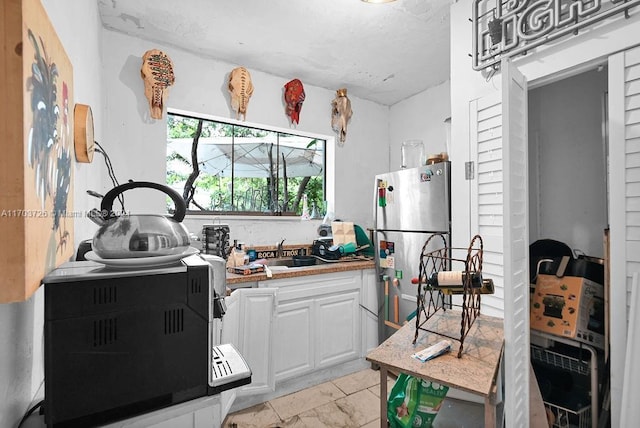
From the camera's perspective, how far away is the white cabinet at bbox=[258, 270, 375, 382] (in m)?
2.29

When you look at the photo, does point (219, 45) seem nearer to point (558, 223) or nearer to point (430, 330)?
point (430, 330)

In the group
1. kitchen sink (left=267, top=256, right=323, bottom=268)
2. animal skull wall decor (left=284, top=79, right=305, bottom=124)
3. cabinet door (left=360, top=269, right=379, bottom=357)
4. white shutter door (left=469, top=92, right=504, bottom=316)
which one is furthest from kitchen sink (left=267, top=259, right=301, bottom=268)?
white shutter door (left=469, top=92, right=504, bottom=316)

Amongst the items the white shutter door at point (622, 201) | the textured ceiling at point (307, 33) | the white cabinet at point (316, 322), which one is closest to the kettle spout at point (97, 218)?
the white cabinet at point (316, 322)

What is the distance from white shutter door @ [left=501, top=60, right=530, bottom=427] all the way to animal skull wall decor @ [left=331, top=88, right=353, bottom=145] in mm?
2017

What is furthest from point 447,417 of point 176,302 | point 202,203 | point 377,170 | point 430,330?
point 377,170

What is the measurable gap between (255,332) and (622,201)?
6.69 feet

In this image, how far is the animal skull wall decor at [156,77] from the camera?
227cm

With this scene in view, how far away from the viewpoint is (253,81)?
9.22 feet

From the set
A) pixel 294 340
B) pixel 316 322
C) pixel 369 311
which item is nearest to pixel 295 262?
pixel 316 322

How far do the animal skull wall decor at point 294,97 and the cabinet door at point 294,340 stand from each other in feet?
5.63

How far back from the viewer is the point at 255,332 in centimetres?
211

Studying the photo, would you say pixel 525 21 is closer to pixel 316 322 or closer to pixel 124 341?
pixel 124 341

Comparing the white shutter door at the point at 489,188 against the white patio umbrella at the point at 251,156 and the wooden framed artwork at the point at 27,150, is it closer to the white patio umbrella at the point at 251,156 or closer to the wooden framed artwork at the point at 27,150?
the white patio umbrella at the point at 251,156

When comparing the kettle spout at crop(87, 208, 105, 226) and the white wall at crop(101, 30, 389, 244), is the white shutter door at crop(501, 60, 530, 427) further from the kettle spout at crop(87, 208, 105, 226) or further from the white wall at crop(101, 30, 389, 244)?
the white wall at crop(101, 30, 389, 244)
